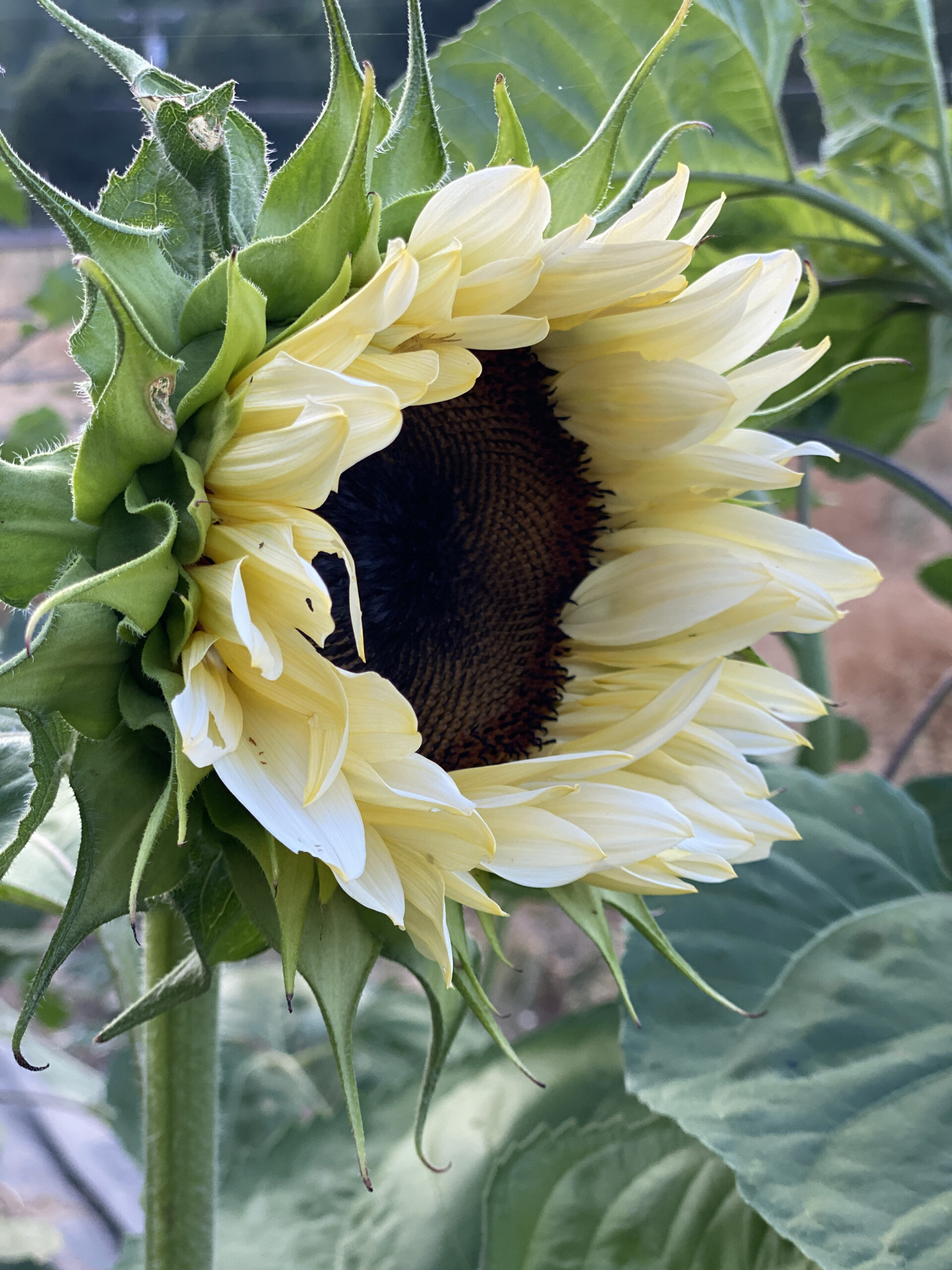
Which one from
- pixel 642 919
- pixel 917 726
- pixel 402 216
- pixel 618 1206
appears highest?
pixel 402 216

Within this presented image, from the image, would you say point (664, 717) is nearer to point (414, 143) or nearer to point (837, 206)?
point (414, 143)

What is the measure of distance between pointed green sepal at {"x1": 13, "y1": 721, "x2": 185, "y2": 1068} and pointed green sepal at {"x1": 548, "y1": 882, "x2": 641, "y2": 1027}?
158 mm

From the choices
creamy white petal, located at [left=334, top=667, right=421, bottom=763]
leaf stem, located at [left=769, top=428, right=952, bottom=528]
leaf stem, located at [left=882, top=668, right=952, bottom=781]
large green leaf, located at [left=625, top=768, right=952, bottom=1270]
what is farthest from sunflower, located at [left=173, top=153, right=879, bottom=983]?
leaf stem, located at [left=882, top=668, right=952, bottom=781]

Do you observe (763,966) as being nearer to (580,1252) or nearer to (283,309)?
(580,1252)

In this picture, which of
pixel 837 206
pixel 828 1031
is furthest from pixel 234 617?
pixel 837 206

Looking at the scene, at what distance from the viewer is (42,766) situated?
1.13 ft

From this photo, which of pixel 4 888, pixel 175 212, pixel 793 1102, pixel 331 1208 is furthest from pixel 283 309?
pixel 331 1208

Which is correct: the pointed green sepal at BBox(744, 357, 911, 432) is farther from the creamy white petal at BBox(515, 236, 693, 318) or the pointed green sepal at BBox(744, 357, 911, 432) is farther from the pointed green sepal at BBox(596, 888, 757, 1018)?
the pointed green sepal at BBox(596, 888, 757, 1018)

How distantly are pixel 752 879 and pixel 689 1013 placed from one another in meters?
0.10

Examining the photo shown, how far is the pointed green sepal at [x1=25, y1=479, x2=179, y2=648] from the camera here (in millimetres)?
315

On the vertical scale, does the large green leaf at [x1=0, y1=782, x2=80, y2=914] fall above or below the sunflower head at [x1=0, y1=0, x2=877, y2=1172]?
below

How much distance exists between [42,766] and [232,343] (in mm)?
138

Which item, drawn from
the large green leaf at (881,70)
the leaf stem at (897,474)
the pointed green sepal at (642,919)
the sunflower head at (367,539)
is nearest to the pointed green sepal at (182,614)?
the sunflower head at (367,539)

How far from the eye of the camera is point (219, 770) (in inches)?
13.4
